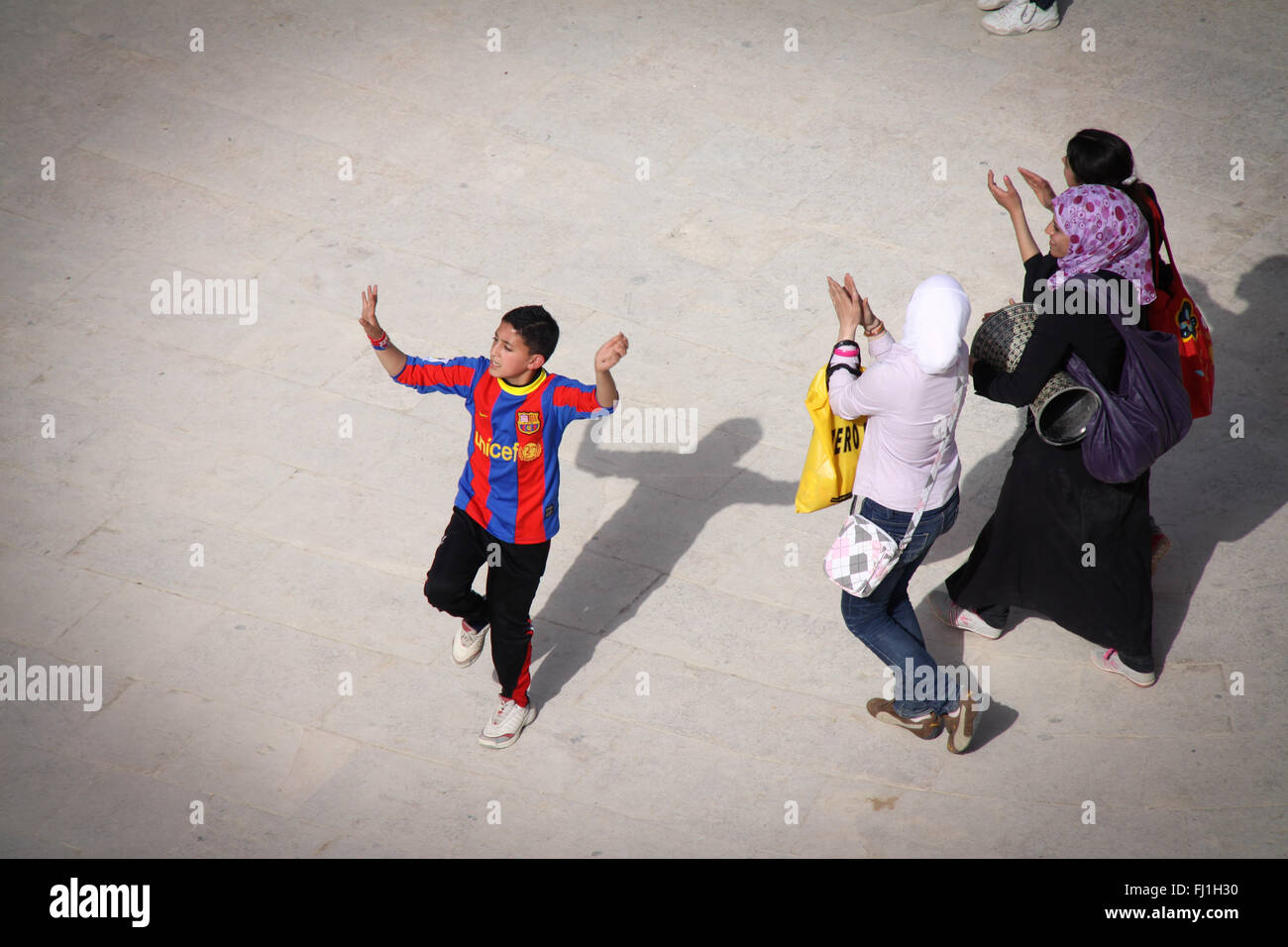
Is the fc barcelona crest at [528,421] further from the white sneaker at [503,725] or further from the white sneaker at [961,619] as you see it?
the white sneaker at [961,619]

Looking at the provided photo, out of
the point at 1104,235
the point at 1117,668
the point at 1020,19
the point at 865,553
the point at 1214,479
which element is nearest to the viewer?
the point at 865,553

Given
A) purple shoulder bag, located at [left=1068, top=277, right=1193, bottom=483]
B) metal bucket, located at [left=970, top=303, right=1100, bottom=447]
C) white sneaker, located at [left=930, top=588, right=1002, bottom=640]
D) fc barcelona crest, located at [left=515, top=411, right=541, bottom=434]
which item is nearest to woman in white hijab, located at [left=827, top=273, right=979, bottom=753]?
metal bucket, located at [left=970, top=303, right=1100, bottom=447]

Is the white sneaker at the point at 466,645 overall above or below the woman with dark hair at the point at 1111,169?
below

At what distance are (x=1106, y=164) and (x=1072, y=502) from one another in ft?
4.39

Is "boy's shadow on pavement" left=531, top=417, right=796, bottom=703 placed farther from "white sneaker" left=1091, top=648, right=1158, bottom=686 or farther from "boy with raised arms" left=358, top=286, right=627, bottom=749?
"white sneaker" left=1091, top=648, right=1158, bottom=686

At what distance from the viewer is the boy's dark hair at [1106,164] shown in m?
5.11

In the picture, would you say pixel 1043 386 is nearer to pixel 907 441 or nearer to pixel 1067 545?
pixel 907 441

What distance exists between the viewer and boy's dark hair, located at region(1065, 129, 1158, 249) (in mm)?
5105

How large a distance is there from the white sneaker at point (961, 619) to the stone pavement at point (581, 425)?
3.8 inches

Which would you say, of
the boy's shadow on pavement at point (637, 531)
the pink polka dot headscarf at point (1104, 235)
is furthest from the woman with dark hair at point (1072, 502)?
the boy's shadow on pavement at point (637, 531)

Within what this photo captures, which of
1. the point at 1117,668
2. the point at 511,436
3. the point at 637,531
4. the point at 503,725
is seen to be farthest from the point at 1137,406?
the point at 503,725

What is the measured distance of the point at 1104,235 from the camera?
15.8 ft
